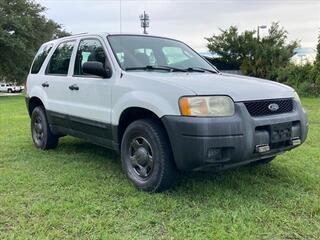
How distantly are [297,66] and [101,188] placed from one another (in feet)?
61.2

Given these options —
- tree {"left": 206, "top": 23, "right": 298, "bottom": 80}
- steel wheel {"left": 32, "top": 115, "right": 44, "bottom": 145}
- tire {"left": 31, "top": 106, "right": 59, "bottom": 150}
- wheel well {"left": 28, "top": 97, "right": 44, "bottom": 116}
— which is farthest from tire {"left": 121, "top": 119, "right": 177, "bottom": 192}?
tree {"left": 206, "top": 23, "right": 298, "bottom": 80}

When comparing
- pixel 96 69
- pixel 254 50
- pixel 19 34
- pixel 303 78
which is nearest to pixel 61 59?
pixel 96 69

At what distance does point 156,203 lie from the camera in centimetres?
389

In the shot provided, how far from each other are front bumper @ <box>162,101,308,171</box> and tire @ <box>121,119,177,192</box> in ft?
0.60

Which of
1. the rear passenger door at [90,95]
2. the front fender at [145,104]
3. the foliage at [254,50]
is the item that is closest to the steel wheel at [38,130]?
the rear passenger door at [90,95]

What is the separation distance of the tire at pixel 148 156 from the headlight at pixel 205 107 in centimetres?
46

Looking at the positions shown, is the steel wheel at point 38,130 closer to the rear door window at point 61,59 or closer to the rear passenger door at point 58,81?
the rear passenger door at point 58,81

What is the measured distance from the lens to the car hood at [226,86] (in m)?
3.82

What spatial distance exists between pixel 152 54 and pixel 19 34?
27080 millimetres

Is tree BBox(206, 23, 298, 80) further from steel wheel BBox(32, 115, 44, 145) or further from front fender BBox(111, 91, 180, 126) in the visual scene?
front fender BBox(111, 91, 180, 126)

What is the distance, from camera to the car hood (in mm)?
3817

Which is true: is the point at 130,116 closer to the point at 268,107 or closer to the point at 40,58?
the point at 268,107

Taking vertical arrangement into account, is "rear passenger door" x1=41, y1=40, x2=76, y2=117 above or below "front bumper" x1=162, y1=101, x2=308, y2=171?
above

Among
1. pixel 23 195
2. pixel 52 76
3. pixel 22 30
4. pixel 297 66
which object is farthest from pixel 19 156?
pixel 22 30
